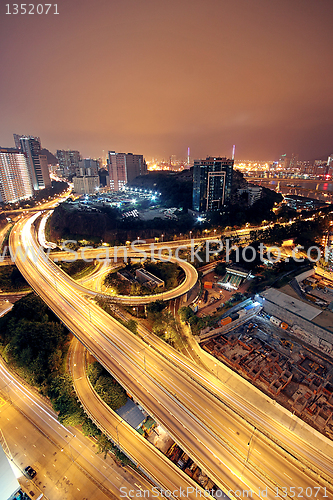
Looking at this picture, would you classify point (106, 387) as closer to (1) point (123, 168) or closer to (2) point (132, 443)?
(2) point (132, 443)

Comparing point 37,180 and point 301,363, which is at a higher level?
point 37,180

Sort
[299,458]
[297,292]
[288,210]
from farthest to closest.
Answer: [288,210] < [297,292] < [299,458]

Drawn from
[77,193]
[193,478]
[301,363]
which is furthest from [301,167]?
[193,478]

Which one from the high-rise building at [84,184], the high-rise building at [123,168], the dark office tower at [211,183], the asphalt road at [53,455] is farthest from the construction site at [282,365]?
the high-rise building at [123,168]

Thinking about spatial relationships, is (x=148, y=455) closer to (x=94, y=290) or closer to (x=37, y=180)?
(x=94, y=290)

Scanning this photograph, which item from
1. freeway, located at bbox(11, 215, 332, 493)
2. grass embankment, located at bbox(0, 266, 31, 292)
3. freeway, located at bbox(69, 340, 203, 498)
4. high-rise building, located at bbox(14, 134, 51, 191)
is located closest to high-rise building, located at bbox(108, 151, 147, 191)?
high-rise building, located at bbox(14, 134, 51, 191)

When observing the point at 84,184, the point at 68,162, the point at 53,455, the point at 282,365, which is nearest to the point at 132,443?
the point at 53,455
